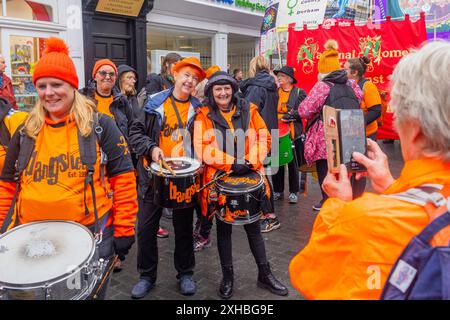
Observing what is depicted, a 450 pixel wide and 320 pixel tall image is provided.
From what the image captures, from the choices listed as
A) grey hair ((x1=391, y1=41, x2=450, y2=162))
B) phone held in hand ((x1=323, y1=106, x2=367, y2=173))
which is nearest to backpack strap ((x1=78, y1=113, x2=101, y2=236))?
phone held in hand ((x1=323, y1=106, x2=367, y2=173))

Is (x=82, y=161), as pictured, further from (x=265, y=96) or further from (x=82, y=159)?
(x=265, y=96)

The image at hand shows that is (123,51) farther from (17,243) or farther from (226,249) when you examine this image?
(17,243)

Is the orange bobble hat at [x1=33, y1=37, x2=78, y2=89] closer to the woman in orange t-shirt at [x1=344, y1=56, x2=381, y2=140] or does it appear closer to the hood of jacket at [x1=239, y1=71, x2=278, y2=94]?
the hood of jacket at [x1=239, y1=71, x2=278, y2=94]

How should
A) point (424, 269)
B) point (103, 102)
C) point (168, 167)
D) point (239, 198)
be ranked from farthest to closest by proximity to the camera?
1. point (103, 102)
2. point (239, 198)
3. point (168, 167)
4. point (424, 269)

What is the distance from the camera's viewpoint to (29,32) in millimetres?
8562

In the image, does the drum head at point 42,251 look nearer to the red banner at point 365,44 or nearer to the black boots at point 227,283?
the black boots at point 227,283

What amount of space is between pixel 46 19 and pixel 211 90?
6663 millimetres

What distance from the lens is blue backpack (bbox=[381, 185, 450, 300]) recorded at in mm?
1056

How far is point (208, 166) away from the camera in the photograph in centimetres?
359

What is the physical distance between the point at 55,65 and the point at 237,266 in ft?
8.64

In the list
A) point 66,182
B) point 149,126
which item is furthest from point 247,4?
point 66,182

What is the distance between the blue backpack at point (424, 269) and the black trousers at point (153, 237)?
104 inches

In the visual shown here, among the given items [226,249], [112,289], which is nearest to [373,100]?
[226,249]

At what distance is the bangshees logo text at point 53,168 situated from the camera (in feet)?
7.66
